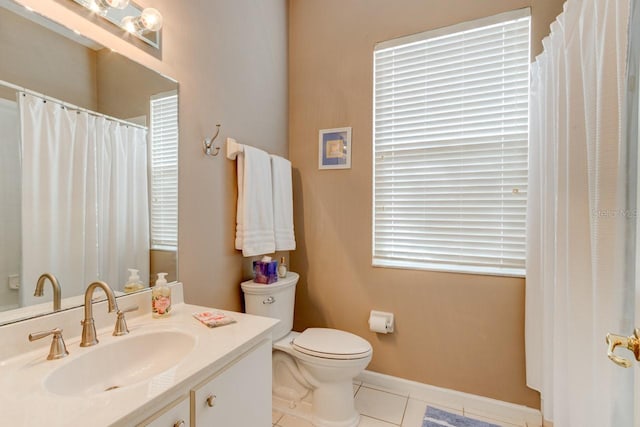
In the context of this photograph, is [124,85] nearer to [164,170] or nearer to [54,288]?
[164,170]

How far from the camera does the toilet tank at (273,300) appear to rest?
1769 mm

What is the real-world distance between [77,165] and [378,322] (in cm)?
177

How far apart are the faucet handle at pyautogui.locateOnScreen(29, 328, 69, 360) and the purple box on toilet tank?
3.26ft

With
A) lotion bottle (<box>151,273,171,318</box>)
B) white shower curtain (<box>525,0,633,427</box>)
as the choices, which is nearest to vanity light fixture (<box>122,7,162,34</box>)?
lotion bottle (<box>151,273,171,318</box>)

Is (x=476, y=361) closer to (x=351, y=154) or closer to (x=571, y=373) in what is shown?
(x=571, y=373)

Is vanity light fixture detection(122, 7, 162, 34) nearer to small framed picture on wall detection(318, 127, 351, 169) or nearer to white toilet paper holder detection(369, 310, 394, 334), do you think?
small framed picture on wall detection(318, 127, 351, 169)

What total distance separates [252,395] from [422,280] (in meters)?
1.27

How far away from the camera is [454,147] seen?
6.26 feet

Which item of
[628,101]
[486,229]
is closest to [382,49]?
[486,229]

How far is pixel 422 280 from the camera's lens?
195 cm

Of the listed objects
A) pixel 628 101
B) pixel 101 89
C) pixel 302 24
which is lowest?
pixel 628 101

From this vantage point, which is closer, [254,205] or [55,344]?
[55,344]

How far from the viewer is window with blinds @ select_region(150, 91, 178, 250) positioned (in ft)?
4.43

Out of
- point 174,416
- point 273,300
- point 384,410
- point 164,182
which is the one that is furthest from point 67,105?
point 384,410
